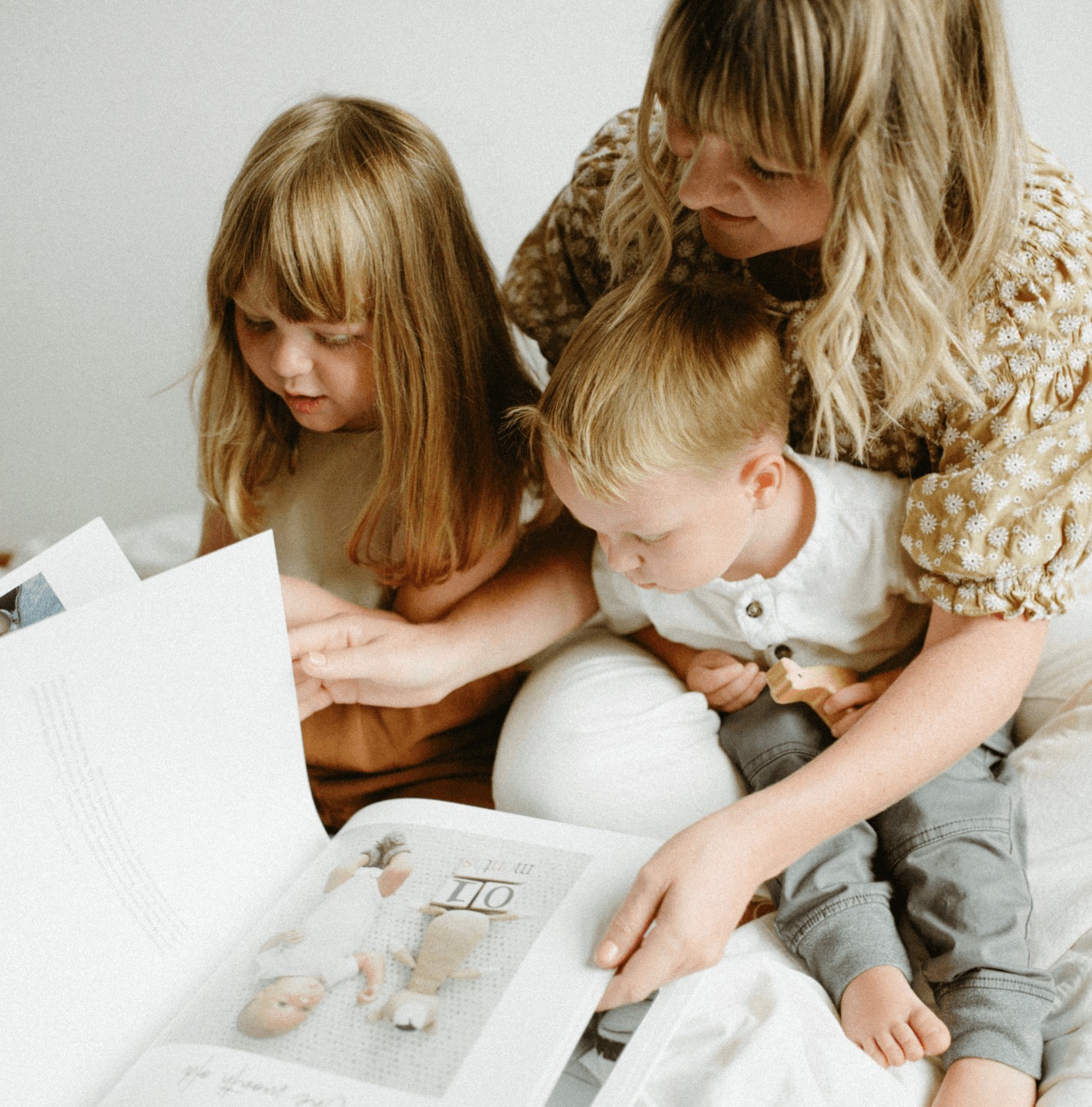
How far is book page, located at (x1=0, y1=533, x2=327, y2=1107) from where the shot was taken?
53 cm

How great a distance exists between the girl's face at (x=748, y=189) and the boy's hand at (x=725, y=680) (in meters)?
0.34

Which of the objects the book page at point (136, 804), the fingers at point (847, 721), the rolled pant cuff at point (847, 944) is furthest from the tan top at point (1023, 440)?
the book page at point (136, 804)

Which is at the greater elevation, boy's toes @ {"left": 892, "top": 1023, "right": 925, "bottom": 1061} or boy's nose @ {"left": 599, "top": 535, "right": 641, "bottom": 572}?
boy's nose @ {"left": 599, "top": 535, "right": 641, "bottom": 572}

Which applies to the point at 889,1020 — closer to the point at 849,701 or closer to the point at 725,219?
the point at 849,701

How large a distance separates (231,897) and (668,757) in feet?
1.06

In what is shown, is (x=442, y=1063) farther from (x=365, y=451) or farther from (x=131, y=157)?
(x=131, y=157)

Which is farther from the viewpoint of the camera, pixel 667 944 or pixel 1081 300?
pixel 1081 300

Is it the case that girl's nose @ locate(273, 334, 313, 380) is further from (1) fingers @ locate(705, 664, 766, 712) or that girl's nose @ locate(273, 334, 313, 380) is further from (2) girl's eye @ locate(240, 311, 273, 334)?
(1) fingers @ locate(705, 664, 766, 712)

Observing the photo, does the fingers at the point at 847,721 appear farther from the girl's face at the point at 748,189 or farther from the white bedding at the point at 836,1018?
the girl's face at the point at 748,189

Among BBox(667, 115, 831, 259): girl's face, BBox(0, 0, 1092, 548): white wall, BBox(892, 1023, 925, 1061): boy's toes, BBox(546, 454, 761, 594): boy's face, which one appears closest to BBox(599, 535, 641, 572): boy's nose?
BBox(546, 454, 761, 594): boy's face

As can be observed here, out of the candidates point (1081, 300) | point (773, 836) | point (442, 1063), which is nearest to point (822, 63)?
point (1081, 300)

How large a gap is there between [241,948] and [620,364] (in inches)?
16.7

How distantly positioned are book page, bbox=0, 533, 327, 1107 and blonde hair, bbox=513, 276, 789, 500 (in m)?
0.21

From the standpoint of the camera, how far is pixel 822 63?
517 millimetres
